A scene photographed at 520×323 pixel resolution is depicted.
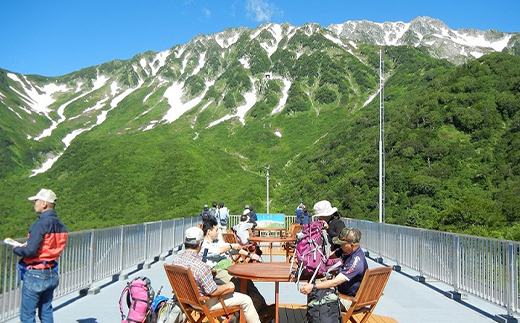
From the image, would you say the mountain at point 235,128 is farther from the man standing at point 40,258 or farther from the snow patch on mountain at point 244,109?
the man standing at point 40,258

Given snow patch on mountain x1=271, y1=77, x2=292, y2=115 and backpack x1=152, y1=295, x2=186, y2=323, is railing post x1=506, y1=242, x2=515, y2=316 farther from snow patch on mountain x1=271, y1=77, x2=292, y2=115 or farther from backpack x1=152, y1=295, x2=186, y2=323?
snow patch on mountain x1=271, y1=77, x2=292, y2=115

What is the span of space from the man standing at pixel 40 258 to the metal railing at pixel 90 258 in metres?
1.29

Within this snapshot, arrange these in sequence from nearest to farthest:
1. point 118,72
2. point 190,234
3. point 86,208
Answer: point 190,234 < point 86,208 < point 118,72

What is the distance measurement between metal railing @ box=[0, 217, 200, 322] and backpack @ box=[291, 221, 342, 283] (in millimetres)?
3299

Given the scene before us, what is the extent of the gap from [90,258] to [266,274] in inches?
177

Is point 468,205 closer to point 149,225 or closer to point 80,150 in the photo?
point 149,225

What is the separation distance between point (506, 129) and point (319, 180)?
56.7ft

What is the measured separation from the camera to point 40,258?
15.0ft

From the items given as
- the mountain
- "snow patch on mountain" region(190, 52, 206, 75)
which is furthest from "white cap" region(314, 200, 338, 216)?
"snow patch on mountain" region(190, 52, 206, 75)

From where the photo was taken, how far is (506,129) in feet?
123

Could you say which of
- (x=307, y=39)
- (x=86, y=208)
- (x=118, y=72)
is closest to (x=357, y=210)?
(x=86, y=208)

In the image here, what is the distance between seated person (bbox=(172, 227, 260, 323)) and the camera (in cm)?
465

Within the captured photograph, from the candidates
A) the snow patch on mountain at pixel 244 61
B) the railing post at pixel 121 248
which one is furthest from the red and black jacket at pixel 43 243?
the snow patch on mountain at pixel 244 61

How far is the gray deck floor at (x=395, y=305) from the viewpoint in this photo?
6.63 m
